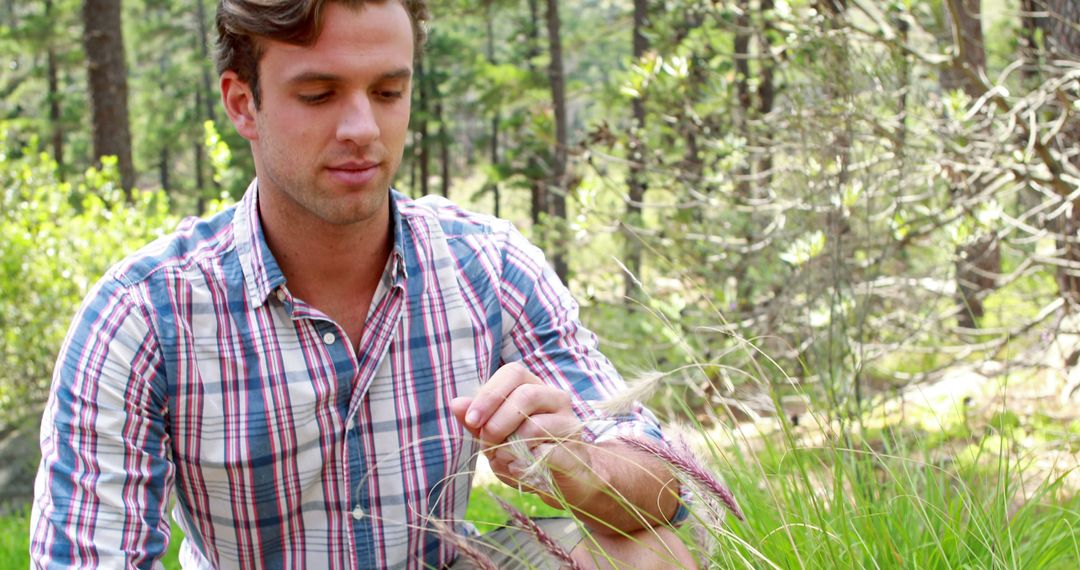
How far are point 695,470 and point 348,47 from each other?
116 centimetres

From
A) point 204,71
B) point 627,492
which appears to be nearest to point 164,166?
point 204,71

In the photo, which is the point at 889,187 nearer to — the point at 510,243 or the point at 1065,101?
the point at 1065,101

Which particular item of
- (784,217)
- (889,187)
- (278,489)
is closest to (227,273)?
(278,489)

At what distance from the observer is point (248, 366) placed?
2051 millimetres

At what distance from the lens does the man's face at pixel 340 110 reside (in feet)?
6.55

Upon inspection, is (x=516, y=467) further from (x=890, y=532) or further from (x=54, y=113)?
(x=54, y=113)

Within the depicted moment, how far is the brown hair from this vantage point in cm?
199

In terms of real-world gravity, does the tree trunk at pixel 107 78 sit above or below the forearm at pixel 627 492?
above

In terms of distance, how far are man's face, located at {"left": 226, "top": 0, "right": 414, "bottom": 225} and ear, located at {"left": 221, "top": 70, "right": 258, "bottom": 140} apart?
91 millimetres

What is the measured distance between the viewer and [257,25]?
2.06 metres

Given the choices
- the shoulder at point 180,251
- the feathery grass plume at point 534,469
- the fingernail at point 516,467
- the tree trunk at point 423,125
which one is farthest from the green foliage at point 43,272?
the tree trunk at point 423,125

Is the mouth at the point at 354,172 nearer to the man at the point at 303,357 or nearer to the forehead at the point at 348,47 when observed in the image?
the man at the point at 303,357

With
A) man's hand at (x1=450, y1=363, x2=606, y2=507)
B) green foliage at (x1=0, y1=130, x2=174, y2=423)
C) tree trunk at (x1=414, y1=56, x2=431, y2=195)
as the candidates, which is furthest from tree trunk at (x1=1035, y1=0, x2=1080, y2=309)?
tree trunk at (x1=414, y1=56, x2=431, y2=195)

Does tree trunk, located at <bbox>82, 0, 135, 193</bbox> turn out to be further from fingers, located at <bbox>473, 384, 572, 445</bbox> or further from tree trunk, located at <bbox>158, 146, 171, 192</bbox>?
tree trunk, located at <bbox>158, 146, 171, 192</bbox>
